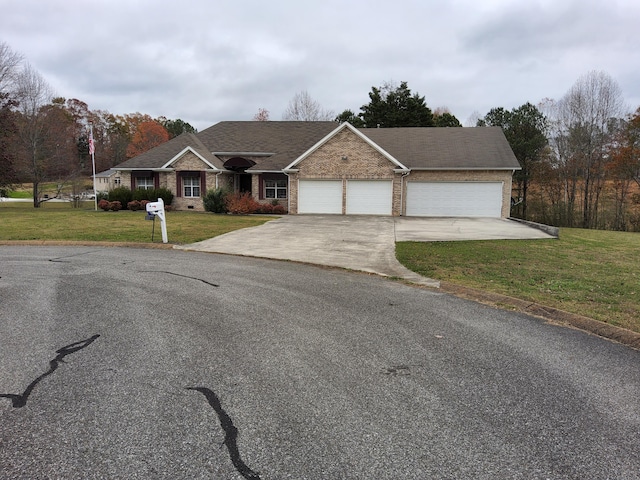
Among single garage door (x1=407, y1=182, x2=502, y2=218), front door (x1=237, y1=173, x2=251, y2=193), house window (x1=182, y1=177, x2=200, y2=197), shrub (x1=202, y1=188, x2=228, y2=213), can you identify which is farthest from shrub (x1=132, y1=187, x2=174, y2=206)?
single garage door (x1=407, y1=182, x2=502, y2=218)

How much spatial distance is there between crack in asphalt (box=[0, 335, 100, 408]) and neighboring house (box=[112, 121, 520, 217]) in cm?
2317

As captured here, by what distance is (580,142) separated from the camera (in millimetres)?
38188

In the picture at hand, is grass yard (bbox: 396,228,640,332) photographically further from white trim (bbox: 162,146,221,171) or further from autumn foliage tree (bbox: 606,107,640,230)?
autumn foliage tree (bbox: 606,107,640,230)

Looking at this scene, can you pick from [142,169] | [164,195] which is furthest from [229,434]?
[142,169]

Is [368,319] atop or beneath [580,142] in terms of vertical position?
beneath

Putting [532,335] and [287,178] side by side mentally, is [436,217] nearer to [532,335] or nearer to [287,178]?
[287,178]

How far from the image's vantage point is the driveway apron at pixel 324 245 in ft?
35.7

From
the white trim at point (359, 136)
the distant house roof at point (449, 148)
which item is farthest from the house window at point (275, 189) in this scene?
the distant house roof at point (449, 148)

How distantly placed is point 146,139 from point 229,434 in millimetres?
73779

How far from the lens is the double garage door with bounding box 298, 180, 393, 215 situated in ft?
90.0

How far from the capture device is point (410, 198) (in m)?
28.2

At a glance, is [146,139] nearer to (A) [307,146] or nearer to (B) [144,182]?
(B) [144,182]

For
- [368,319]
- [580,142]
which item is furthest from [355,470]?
[580,142]

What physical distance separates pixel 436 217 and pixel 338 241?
13.7 metres
